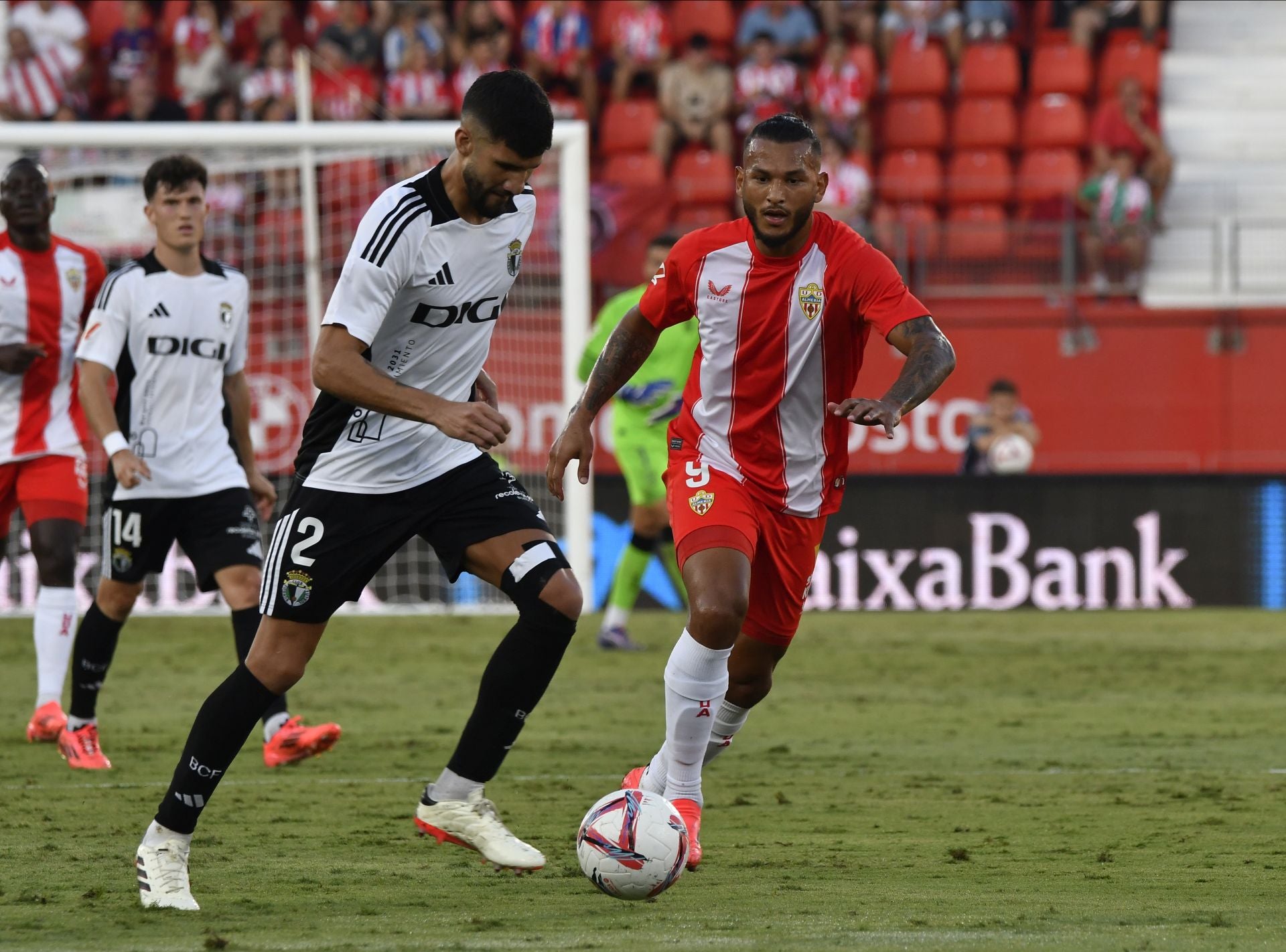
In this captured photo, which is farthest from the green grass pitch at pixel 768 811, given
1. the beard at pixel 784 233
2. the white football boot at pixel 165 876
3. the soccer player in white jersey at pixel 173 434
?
the beard at pixel 784 233

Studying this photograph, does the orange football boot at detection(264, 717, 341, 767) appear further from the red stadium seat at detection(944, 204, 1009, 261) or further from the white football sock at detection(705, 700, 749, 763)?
the red stadium seat at detection(944, 204, 1009, 261)

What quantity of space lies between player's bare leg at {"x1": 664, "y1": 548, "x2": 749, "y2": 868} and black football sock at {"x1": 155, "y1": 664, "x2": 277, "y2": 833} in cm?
117

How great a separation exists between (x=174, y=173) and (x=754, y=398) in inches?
114

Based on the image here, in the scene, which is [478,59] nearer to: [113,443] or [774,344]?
[113,443]

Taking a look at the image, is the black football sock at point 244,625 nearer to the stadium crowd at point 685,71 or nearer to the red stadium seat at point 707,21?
the stadium crowd at point 685,71

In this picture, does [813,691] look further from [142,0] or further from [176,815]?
[142,0]

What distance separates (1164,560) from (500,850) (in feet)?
32.4

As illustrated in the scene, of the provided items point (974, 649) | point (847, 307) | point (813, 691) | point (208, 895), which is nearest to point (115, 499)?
point (208, 895)

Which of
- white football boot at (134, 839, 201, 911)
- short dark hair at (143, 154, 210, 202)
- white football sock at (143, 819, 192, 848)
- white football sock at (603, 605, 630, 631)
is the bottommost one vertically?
white football sock at (603, 605, 630, 631)

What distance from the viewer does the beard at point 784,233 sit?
532cm

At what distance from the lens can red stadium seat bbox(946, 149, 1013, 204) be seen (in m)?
16.8

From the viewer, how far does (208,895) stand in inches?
189

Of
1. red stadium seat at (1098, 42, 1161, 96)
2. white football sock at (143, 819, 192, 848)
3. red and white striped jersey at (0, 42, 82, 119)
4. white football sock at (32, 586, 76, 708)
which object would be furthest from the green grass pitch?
red stadium seat at (1098, 42, 1161, 96)

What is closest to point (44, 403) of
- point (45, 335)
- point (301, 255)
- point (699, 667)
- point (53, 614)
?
point (45, 335)
